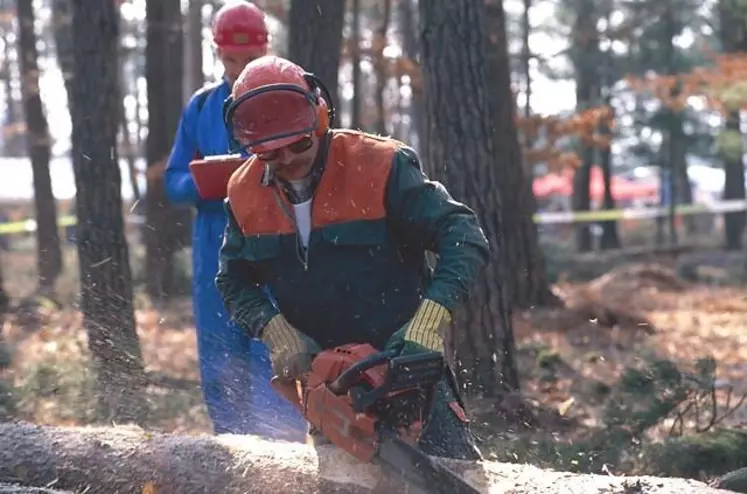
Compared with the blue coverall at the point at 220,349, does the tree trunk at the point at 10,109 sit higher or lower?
higher

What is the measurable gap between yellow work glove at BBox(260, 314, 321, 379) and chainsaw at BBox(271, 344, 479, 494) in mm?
52

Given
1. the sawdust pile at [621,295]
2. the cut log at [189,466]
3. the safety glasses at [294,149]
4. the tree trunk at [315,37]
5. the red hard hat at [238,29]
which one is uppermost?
the tree trunk at [315,37]

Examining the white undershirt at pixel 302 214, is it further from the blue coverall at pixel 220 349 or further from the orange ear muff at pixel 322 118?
the blue coverall at pixel 220 349

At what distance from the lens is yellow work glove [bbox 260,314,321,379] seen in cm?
346

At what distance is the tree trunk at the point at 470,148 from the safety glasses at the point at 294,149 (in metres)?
2.71

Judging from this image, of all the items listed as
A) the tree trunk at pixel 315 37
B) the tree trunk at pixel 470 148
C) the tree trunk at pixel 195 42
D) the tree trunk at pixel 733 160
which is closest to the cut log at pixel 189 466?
the tree trunk at pixel 470 148

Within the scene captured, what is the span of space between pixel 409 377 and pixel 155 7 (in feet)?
38.9

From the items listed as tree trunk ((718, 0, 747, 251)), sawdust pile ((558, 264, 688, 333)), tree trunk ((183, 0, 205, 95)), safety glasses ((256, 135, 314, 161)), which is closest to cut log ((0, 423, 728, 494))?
safety glasses ((256, 135, 314, 161))

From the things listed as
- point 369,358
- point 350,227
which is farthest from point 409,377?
point 350,227

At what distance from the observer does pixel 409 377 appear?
10.2 feet

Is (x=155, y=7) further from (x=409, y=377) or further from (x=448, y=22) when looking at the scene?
(x=409, y=377)

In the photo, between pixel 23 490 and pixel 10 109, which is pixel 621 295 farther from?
pixel 10 109

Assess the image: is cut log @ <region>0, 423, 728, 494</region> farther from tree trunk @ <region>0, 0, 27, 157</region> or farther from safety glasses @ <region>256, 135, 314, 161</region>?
tree trunk @ <region>0, 0, 27, 157</region>

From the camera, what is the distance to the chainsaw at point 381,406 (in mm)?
3139
